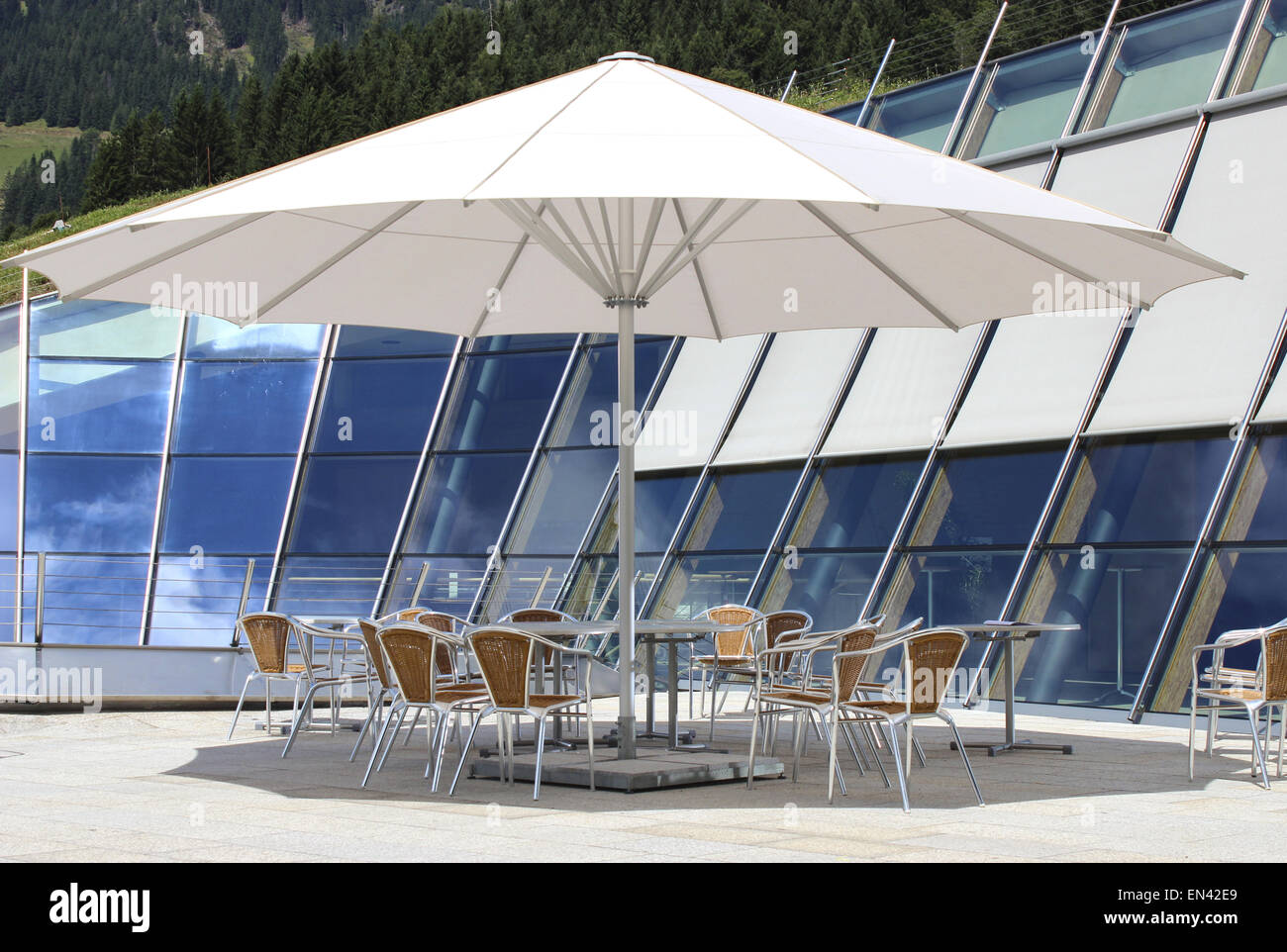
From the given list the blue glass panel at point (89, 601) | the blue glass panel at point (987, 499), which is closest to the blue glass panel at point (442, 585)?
the blue glass panel at point (89, 601)

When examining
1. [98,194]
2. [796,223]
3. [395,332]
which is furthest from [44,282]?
[98,194]

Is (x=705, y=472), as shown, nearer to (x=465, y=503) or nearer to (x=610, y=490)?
(x=610, y=490)

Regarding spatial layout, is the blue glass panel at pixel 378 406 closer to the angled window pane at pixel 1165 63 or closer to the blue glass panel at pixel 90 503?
the blue glass panel at pixel 90 503

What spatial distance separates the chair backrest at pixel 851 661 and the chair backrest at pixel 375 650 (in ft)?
Result: 8.80

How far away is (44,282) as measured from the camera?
2034 cm

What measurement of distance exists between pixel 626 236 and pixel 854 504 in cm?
615

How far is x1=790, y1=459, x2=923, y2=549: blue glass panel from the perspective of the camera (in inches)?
516

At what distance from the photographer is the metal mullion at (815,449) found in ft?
45.7

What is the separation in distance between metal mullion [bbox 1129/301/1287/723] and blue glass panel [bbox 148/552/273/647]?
10190 millimetres

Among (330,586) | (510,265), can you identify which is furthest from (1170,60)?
(330,586)

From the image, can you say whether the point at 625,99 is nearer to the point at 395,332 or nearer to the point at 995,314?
the point at 995,314

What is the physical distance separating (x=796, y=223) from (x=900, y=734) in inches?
158

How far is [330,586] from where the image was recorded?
56.1 feet

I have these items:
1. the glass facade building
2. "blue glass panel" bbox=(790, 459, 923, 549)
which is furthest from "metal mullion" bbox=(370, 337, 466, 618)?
"blue glass panel" bbox=(790, 459, 923, 549)
